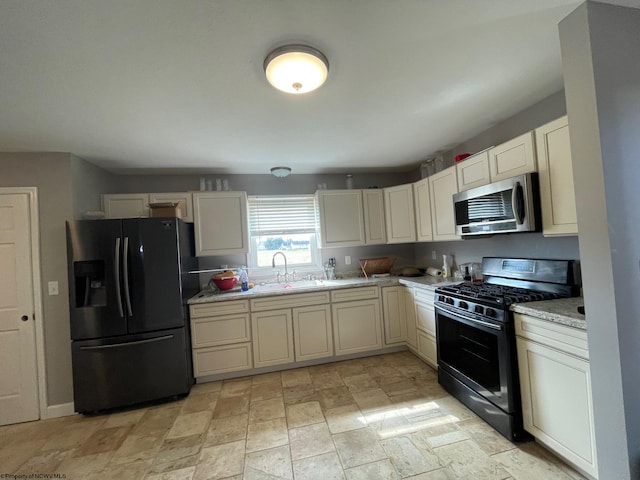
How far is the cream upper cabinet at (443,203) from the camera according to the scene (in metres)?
2.63

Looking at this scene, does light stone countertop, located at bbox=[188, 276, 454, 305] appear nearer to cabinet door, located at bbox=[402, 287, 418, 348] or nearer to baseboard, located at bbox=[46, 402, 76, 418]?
cabinet door, located at bbox=[402, 287, 418, 348]

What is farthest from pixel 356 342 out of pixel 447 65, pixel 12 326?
pixel 12 326

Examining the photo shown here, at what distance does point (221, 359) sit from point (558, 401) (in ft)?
9.21

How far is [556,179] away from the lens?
1.69 meters

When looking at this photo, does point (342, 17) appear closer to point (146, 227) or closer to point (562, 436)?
point (146, 227)

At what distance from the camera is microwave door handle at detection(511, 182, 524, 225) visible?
72.5 inches

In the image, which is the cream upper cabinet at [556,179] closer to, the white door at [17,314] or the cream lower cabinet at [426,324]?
the cream lower cabinet at [426,324]

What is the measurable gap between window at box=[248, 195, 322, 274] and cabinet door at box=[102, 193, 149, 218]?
47.9 inches

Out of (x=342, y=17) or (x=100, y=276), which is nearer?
(x=342, y=17)

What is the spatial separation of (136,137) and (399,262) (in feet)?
11.5

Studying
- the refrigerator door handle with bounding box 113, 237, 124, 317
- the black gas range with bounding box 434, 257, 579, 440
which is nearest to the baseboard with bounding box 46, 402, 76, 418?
the refrigerator door handle with bounding box 113, 237, 124, 317

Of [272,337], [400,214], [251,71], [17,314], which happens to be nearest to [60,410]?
[17,314]

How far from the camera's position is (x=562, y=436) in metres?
1.48

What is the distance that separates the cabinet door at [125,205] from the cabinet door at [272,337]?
179cm
